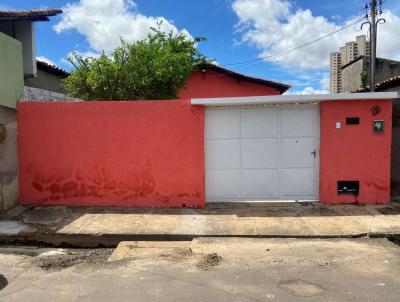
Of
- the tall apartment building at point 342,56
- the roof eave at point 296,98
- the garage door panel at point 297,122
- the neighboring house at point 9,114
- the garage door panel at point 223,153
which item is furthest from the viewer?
the tall apartment building at point 342,56

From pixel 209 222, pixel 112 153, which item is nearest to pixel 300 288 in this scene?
pixel 209 222

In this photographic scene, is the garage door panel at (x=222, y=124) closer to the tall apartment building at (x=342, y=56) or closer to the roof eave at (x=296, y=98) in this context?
the roof eave at (x=296, y=98)

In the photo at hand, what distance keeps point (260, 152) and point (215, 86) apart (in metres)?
11.4

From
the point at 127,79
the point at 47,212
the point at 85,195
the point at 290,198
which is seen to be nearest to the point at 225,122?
the point at 290,198

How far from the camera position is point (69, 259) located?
5762mm

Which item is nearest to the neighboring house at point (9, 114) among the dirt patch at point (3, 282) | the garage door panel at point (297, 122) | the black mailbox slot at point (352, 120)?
the dirt patch at point (3, 282)

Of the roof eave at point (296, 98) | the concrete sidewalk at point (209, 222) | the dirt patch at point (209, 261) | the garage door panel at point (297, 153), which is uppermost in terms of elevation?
the roof eave at point (296, 98)

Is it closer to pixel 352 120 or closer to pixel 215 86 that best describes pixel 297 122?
pixel 352 120

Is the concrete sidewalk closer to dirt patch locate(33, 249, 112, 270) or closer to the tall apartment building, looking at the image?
dirt patch locate(33, 249, 112, 270)

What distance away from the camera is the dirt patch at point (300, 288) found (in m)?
4.41

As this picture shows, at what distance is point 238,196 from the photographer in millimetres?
8750

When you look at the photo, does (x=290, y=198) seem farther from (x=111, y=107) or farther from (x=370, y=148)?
(x=111, y=107)

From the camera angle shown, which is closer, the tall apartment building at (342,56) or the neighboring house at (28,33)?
the neighboring house at (28,33)

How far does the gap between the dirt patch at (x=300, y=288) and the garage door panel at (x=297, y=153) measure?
4.14m
